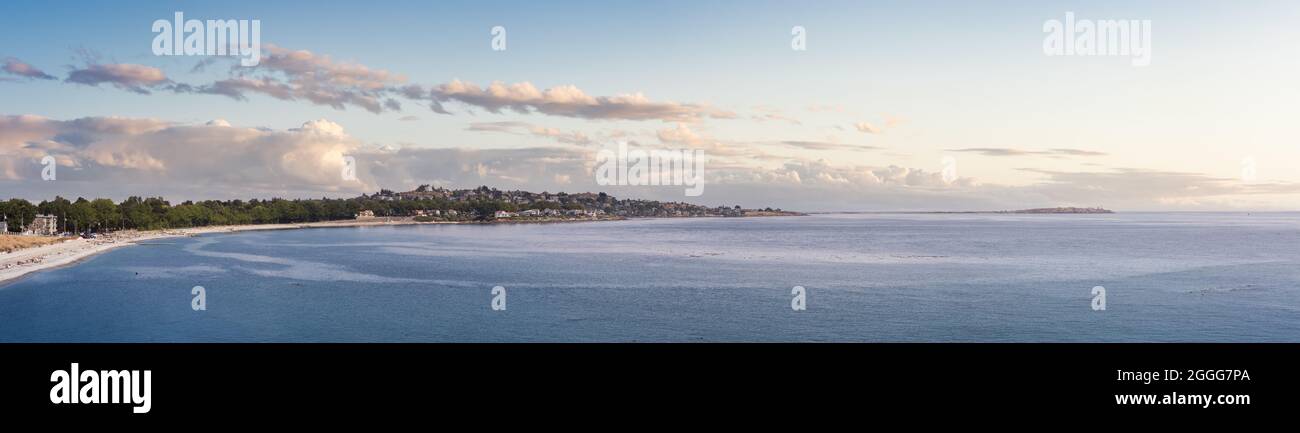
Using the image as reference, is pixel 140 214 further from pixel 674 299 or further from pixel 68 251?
pixel 674 299

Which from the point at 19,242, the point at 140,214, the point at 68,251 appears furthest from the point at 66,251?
the point at 140,214

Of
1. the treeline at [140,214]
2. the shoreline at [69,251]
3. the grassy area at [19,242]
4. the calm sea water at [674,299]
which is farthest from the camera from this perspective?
the treeline at [140,214]

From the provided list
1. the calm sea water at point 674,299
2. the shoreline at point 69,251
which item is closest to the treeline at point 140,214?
the shoreline at point 69,251

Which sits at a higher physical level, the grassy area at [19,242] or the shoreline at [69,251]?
the grassy area at [19,242]

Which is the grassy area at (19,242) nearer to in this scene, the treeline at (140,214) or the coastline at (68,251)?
the coastline at (68,251)

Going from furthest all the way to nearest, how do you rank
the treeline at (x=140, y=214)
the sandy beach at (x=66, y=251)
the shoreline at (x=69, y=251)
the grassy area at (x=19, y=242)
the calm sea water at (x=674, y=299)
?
the treeline at (x=140, y=214) → the grassy area at (x=19, y=242) → the sandy beach at (x=66, y=251) → the shoreline at (x=69, y=251) → the calm sea water at (x=674, y=299)

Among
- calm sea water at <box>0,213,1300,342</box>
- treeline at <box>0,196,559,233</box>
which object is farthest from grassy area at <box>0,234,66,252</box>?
treeline at <box>0,196,559,233</box>

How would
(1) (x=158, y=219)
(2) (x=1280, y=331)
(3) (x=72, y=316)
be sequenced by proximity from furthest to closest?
(1) (x=158, y=219)
(3) (x=72, y=316)
(2) (x=1280, y=331)
